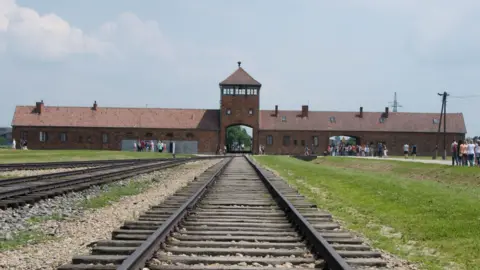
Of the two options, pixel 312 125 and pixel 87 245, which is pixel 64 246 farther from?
pixel 312 125

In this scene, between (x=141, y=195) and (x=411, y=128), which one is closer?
(x=141, y=195)

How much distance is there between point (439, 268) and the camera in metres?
6.50

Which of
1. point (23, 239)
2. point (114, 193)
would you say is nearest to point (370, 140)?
point (114, 193)

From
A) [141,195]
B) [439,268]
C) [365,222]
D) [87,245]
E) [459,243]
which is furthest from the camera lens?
[141,195]

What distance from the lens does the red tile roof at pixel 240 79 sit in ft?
268

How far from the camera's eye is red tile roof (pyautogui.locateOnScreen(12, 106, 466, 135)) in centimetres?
8112

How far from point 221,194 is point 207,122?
67933 mm

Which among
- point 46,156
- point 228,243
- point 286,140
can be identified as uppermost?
point 286,140

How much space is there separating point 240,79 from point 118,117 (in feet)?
60.1

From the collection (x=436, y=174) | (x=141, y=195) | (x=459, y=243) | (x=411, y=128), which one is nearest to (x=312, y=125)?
(x=411, y=128)

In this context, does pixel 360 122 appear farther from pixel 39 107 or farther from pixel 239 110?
pixel 39 107

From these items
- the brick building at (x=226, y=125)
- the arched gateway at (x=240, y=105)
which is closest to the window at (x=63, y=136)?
the brick building at (x=226, y=125)

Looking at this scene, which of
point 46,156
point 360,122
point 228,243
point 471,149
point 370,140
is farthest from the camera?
point 360,122

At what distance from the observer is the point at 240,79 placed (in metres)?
82.3
